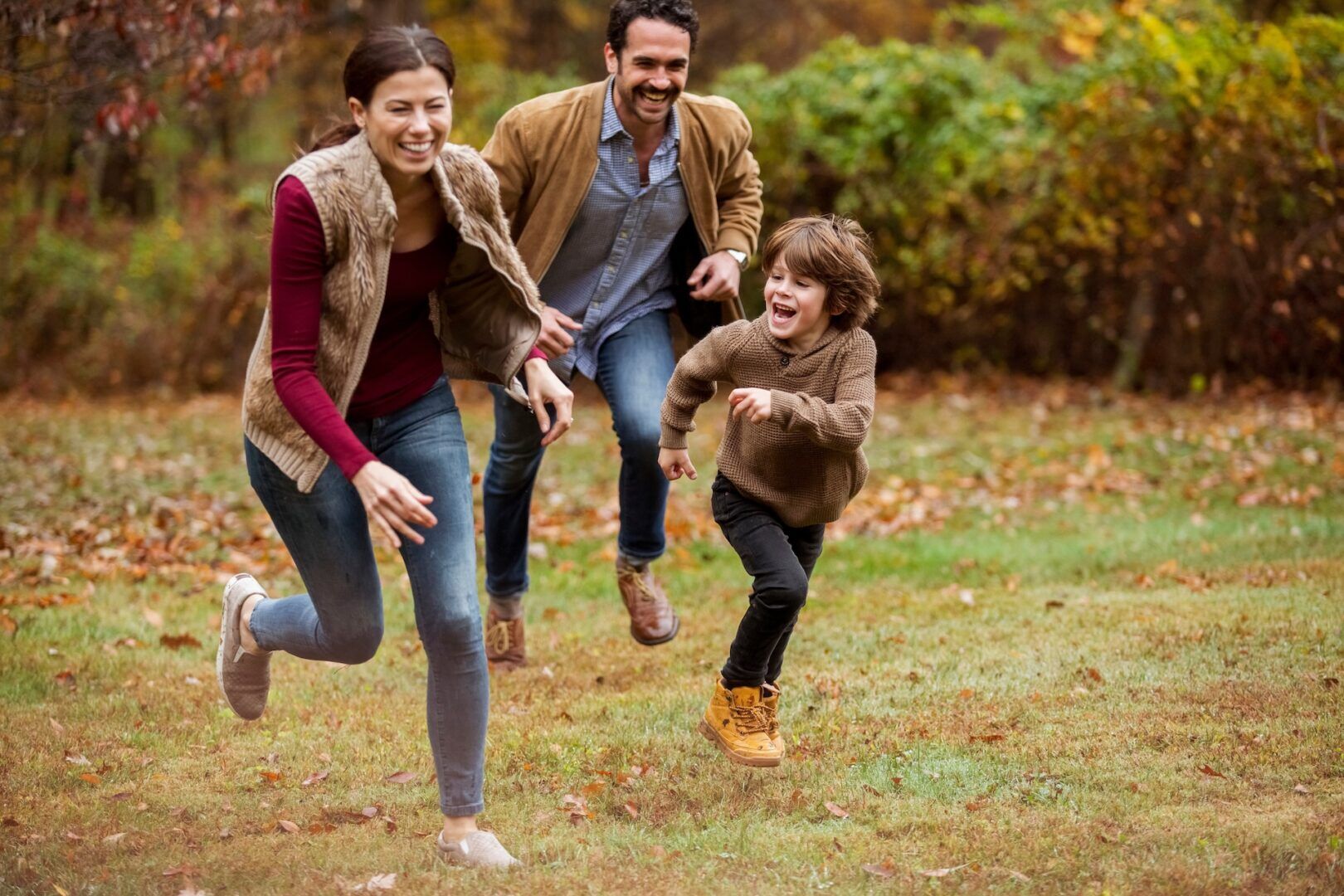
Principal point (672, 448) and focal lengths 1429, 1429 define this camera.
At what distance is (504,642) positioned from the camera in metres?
6.04

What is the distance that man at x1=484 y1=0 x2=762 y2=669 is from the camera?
5.18 meters

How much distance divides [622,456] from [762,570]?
50.4 inches

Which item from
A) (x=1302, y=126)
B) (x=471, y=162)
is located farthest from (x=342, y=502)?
(x=1302, y=126)

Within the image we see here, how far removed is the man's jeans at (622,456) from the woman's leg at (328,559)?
1517mm

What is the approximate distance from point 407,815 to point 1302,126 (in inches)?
406

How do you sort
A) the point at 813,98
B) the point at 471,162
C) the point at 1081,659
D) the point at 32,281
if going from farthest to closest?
the point at 32,281 → the point at 813,98 → the point at 1081,659 → the point at 471,162

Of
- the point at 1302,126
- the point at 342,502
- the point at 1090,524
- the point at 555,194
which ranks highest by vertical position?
the point at 1302,126

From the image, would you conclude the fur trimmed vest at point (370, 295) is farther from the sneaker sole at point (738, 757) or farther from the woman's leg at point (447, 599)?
the sneaker sole at point (738, 757)

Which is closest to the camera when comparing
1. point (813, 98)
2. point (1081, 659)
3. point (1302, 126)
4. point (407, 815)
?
point (407, 815)

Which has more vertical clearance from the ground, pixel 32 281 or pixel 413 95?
pixel 413 95

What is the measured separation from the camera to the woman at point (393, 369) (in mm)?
3539

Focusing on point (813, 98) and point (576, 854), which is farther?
point (813, 98)

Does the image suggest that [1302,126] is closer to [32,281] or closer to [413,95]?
[413,95]

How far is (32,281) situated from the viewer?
1574 centimetres
